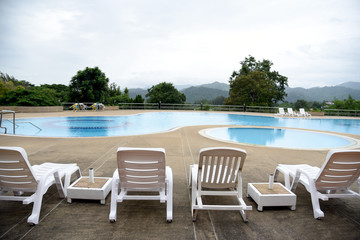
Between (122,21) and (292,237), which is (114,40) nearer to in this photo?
(122,21)

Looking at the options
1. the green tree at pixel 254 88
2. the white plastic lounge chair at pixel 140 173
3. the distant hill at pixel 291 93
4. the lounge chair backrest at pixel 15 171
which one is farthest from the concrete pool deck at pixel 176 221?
the distant hill at pixel 291 93

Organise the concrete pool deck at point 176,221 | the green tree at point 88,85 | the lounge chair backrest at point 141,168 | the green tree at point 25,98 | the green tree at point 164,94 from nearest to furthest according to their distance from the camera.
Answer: the concrete pool deck at point 176,221 < the lounge chair backrest at point 141,168 < the green tree at point 25,98 < the green tree at point 88,85 < the green tree at point 164,94

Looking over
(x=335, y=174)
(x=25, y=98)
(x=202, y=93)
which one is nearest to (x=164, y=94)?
(x=25, y=98)

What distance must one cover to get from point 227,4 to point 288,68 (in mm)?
27312

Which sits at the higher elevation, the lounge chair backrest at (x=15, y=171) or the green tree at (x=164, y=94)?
the green tree at (x=164, y=94)

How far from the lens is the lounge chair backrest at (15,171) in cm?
212

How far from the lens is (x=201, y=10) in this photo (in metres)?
17.8

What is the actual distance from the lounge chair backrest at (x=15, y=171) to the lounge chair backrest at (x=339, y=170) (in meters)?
3.32

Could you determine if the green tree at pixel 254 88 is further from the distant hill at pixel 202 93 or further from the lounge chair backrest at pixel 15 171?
the distant hill at pixel 202 93

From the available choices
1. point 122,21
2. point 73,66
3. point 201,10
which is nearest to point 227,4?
point 201,10

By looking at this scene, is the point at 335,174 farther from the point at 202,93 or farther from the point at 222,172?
the point at 202,93

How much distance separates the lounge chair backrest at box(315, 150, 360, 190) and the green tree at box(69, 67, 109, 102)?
22.9 metres

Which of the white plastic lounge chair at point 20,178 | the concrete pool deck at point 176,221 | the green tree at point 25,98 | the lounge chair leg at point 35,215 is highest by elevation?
the green tree at point 25,98

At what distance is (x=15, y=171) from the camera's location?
2221 mm
